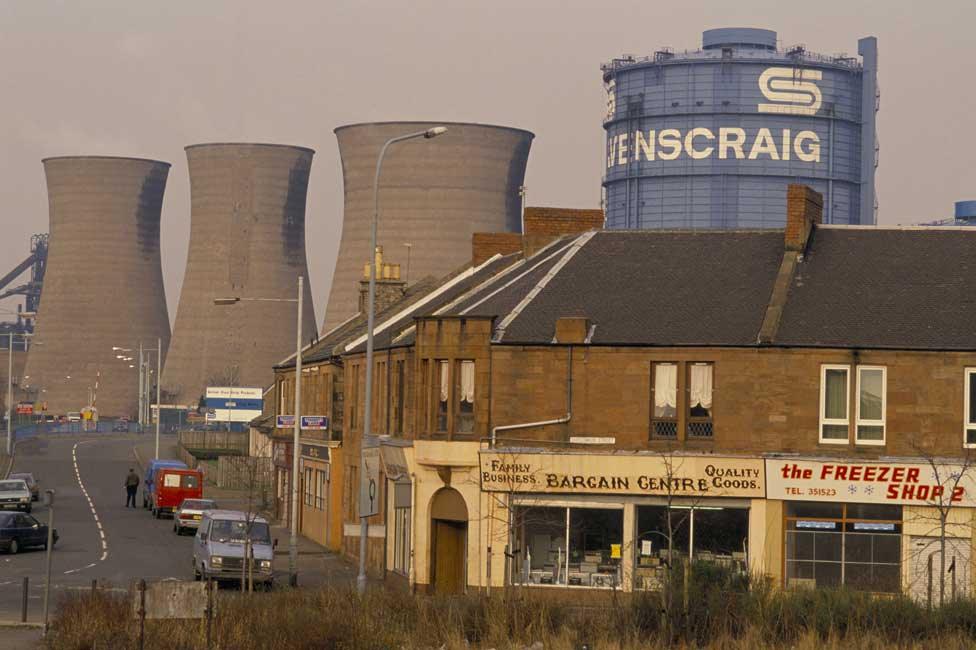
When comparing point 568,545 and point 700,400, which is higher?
point 700,400

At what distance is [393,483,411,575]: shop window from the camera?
36.8 meters

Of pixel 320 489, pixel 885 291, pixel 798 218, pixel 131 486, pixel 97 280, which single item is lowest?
pixel 131 486

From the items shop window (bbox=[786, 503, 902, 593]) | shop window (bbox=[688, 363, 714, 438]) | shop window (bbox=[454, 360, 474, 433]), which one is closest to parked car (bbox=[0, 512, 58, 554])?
shop window (bbox=[454, 360, 474, 433])

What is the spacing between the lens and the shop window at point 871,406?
34.9m

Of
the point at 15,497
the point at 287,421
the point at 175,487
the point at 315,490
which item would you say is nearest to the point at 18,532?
the point at 287,421

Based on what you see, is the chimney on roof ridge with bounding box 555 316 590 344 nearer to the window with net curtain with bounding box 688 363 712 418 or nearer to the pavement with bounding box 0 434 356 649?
the window with net curtain with bounding box 688 363 712 418

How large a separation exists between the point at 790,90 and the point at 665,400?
5238 inches

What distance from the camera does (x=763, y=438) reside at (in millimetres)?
35312

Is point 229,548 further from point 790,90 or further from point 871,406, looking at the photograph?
point 790,90

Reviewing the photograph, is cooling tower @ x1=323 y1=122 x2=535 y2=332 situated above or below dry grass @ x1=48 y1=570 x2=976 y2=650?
above

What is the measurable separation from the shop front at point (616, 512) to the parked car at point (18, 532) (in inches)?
669

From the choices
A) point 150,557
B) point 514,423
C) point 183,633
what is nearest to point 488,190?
point 150,557

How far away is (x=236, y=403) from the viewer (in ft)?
371

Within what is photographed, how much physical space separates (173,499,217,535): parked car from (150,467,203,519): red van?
6.89 meters
